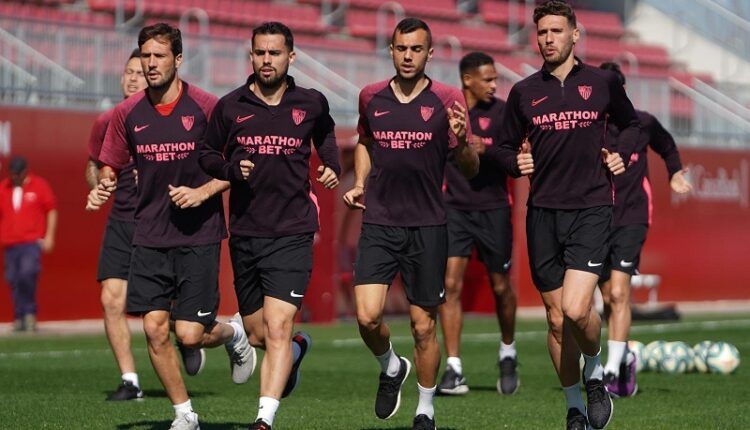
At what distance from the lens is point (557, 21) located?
847 cm

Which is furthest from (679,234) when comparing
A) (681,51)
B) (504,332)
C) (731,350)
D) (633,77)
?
(504,332)

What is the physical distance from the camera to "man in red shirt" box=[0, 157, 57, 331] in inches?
738

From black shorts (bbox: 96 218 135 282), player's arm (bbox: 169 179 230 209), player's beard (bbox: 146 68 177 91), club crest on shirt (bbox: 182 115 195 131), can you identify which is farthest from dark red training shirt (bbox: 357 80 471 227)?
black shorts (bbox: 96 218 135 282)

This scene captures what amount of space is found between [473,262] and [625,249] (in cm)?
1182

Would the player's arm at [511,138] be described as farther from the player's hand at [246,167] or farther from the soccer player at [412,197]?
the player's hand at [246,167]

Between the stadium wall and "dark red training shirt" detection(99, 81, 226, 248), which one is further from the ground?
"dark red training shirt" detection(99, 81, 226, 248)

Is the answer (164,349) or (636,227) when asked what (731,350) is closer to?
(636,227)

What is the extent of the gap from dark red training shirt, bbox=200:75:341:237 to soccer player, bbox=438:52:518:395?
350cm

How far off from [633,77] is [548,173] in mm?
20123

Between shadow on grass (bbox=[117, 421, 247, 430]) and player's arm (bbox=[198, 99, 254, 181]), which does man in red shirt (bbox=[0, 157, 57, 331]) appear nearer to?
shadow on grass (bbox=[117, 421, 247, 430])

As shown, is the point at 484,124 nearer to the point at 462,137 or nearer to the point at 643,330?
the point at 462,137

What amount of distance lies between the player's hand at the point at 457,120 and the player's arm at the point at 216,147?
1.25m

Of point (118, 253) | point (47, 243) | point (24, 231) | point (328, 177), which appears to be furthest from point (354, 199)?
point (24, 231)

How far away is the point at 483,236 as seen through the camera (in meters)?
12.1
